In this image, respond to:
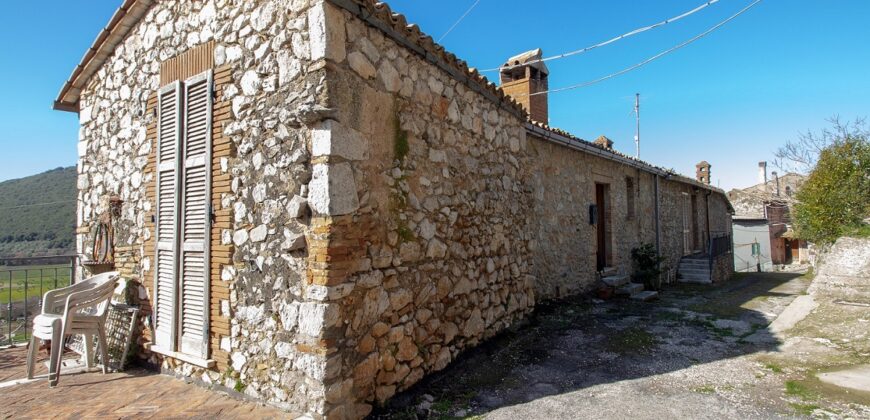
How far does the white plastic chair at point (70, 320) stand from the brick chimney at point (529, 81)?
744cm

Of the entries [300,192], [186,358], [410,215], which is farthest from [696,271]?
[186,358]

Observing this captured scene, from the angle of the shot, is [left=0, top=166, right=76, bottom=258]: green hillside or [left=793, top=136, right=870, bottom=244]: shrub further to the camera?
[left=0, top=166, right=76, bottom=258]: green hillside

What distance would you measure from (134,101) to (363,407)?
413 centimetres

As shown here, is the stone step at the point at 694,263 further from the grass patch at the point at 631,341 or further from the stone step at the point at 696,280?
the grass patch at the point at 631,341

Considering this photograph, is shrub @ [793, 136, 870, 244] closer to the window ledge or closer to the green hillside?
the window ledge

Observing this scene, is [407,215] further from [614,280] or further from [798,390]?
[614,280]

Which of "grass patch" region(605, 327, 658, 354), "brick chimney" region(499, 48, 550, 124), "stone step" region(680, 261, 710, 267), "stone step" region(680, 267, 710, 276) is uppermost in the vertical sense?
"brick chimney" region(499, 48, 550, 124)

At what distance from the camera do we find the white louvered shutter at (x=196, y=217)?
12.5 ft

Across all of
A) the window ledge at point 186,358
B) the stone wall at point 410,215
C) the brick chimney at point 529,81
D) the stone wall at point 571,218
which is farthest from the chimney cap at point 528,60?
the window ledge at point 186,358

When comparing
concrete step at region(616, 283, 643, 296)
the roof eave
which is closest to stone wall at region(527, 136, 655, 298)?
concrete step at region(616, 283, 643, 296)

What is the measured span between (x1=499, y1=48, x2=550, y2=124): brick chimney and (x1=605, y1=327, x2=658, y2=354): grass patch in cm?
476

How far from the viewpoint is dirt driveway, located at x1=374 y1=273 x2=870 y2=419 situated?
3.46 meters

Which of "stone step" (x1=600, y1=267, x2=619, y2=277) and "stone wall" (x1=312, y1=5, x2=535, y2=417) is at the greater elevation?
"stone wall" (x1=312, y1=5, x2=535, y2=417)

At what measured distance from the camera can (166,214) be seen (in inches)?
166
